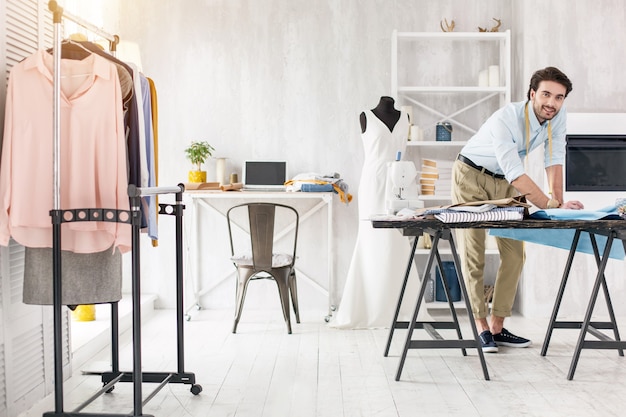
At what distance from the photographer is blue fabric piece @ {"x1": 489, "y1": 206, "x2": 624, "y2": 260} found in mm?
3152

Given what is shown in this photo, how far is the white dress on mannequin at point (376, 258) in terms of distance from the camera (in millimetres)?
4547

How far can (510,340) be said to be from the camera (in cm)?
400

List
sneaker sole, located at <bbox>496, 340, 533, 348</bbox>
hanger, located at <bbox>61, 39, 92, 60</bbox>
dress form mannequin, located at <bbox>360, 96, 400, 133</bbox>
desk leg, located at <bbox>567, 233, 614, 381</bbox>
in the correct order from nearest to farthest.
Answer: hanger, located at <bbox>61, 39, 92, 60</bbox>, desk leg, located at <bbox>567, 233, 614, 381</bbox>, sneaker sole, located at <bbox>496, 340, 533, 348</bbox>, dress form mannequin, located at <bbox>360, 96, 400, 133</bbox>

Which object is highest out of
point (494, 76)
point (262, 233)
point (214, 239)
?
point (494, 76)

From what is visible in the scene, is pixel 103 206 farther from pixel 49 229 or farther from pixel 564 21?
pixel 564 21

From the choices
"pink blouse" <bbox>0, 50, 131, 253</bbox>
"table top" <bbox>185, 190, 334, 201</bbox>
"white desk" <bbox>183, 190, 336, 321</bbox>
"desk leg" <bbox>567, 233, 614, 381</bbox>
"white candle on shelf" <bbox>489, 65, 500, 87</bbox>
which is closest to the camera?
"pink blouse" <bbox>0, 50, 131, 253</bbox>

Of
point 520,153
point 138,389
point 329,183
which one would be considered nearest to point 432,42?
point 329,183

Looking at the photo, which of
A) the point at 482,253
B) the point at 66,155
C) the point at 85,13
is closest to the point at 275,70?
the point at 85,13

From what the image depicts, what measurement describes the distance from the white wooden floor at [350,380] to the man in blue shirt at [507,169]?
25 centimetres

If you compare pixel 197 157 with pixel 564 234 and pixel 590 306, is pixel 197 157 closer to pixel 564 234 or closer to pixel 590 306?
pixel 564 234

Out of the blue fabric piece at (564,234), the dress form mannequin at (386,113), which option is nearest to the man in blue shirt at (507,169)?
the blue fabric piece at (564,234)

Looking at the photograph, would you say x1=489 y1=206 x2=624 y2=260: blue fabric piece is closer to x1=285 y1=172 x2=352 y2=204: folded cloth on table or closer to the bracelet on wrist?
the bracelet on wrist

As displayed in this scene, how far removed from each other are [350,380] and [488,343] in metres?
0.97

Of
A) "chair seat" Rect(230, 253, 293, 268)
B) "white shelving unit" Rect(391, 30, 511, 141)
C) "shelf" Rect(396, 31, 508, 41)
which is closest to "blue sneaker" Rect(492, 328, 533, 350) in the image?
"chair seat" Rect(230, 253, 293, 268)
